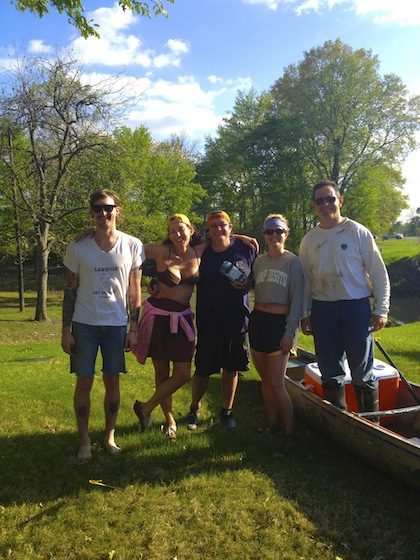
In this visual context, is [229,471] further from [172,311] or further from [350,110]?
[350,110]

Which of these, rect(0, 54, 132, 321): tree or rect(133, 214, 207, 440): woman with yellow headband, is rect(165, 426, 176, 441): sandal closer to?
rect(133, 214, 207, 440): woman with yellow headband

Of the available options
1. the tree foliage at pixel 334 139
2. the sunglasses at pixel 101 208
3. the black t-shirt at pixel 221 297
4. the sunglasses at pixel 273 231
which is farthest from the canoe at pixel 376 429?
the tree foliage at pixel 334 139

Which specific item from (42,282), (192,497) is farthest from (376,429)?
(42,282)

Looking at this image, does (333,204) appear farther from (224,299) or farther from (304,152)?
(304,152)

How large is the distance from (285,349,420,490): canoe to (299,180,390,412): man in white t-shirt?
0.33 metres

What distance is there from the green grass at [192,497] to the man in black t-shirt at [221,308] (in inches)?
31.6

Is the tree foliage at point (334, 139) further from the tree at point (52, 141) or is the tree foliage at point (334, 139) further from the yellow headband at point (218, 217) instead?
the yellow headband at point (218, 217)

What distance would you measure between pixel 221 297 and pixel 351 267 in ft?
4.32

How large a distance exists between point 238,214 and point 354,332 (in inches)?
1499

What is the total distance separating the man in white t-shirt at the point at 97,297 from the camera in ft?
12.2

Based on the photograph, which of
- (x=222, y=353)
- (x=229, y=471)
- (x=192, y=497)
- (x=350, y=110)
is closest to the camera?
A: (x=192, y=497)

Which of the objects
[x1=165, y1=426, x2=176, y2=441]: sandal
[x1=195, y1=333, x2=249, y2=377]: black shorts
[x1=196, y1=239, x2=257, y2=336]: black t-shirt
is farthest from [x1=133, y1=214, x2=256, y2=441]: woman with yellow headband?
[x1=165, y1=426, x2=176, y2=441]: sandal

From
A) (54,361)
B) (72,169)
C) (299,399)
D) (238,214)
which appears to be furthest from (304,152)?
(299,399)

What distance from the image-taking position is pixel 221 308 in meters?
4.52
